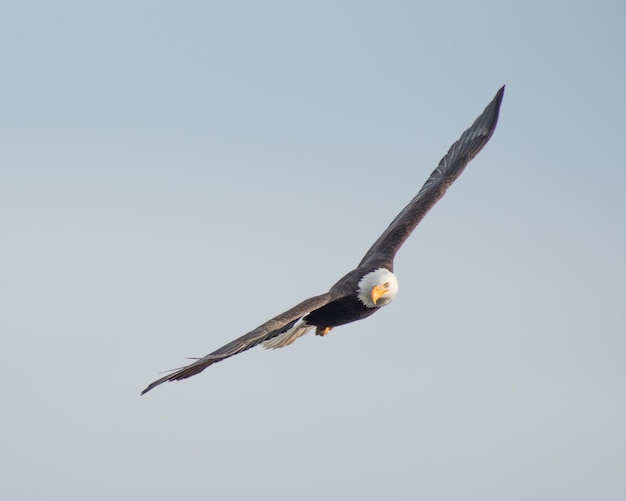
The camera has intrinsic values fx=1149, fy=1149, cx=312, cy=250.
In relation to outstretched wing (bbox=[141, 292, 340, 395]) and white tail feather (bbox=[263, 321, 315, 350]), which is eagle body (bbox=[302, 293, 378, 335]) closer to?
white tail feather (bbox=[263, 321, 315, 350])

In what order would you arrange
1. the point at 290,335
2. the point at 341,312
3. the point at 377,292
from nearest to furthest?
the point at 377,292, the point at 341,312, the point at 290,335

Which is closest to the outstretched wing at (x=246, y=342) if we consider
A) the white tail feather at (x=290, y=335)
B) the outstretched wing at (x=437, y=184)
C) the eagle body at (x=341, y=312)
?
the eagle body at (x=341, y=312)

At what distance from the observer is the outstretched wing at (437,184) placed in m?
17.8

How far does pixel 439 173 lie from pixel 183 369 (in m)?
9.03

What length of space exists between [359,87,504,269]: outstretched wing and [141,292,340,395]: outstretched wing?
2983mm

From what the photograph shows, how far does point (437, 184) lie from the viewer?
19500 millimetres

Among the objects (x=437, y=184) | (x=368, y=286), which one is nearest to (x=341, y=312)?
(x=368, y=286)

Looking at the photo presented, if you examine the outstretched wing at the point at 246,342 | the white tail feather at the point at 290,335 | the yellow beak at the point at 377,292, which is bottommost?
the outstretched wing at the point at 246,342

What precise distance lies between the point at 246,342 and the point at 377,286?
3.60 m

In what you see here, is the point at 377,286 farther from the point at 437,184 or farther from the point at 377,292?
the point at 437,184

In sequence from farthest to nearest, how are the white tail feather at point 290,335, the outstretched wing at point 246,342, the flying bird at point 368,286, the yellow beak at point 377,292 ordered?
the white tail feather at point 290,335
the yellow beak at point 377,292
the flying bird at point 368,286
the outstretched wing at point 246,342

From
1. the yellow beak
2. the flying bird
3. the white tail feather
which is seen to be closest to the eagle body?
the flying bird

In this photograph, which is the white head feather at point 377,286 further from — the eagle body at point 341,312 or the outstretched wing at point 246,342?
the outstretched wing at point 246,342

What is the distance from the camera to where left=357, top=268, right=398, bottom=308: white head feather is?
1612cm
